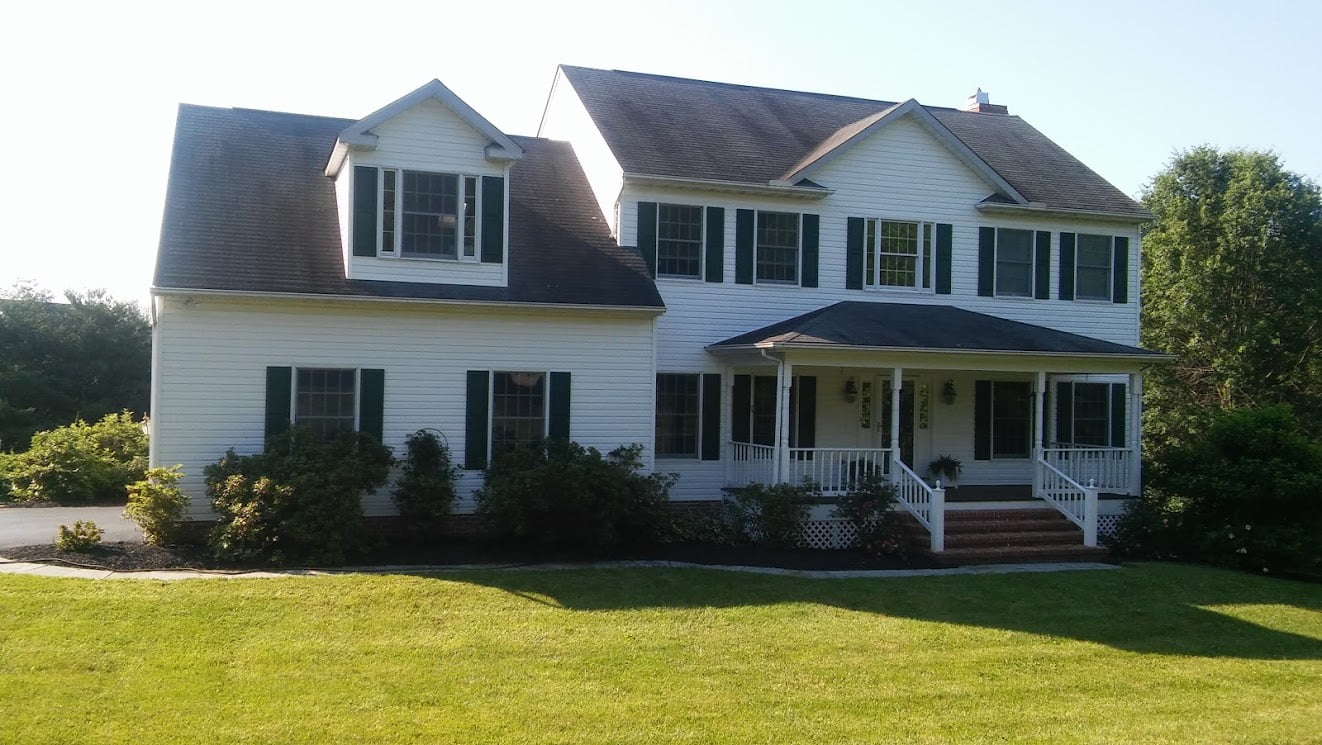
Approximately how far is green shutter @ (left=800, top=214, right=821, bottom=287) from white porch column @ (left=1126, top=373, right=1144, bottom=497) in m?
6.04

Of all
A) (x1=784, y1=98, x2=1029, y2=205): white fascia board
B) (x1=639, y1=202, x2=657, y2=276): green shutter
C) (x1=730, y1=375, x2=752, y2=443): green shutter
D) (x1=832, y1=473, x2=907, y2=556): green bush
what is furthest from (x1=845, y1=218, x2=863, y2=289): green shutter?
(x1=832, y1=473, x2=907, y2=556): green bush

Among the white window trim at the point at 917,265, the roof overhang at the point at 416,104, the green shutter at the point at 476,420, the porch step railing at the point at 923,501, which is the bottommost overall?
the porch step railing at the point at 923,501

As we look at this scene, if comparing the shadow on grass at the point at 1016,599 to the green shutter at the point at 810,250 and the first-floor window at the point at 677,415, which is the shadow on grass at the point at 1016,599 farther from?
the green shutter at the point at 810,250

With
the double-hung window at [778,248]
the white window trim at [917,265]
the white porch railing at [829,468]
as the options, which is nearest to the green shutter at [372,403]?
the white porch railing at [829,468]

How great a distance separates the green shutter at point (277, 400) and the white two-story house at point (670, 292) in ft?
0.16

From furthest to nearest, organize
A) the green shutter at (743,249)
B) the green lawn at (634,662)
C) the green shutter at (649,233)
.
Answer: the green shutter at (743,249) → the green shutter at (649,233) → the green lawn at (634,662)

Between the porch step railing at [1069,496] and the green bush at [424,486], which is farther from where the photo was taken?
the porch step railing at [1069,496]

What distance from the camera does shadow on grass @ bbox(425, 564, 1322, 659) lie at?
11047mm

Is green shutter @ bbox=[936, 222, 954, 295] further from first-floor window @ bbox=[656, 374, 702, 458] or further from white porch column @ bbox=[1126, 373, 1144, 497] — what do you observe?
first-floor window @ bbox=[656, 374, 702, 458]

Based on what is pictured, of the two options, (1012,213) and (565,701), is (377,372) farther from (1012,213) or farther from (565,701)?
(1012,213)

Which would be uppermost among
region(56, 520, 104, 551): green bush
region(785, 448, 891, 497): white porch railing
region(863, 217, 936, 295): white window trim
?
region(863, 217, 936, 295): white window trim

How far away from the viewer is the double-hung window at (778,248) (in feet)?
58.7

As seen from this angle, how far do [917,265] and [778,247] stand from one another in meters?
2.95

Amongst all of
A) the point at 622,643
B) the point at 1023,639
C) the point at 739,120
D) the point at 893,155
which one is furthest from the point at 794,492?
the point at 739,120
